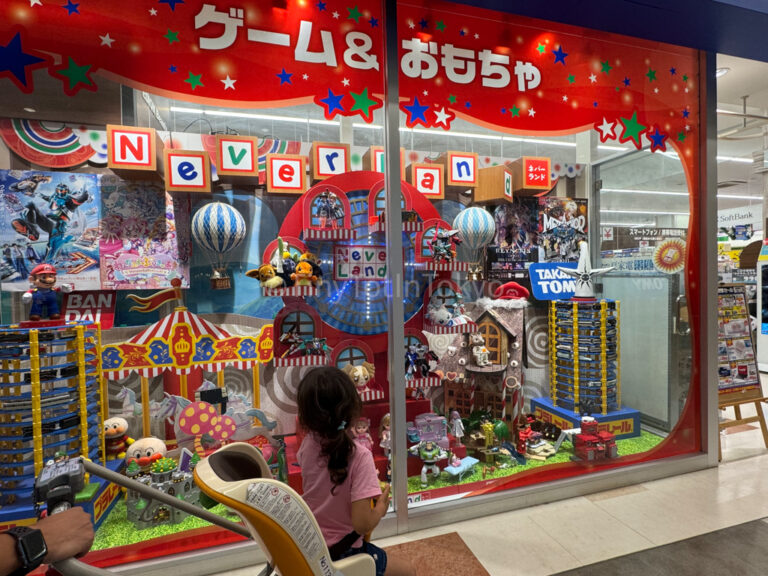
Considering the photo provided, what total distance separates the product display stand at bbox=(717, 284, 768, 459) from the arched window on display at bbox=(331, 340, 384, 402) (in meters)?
2.84

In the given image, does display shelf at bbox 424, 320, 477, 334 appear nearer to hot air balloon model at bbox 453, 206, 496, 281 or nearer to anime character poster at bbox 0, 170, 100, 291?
hot air balloon model at bbox 453, 206, 496, 281

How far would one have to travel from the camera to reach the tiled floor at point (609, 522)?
2.15 metres

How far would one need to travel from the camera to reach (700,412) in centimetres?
316

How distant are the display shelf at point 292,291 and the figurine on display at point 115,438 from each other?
1.09m

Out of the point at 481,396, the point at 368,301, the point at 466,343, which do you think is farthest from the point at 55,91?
the point at 481,396

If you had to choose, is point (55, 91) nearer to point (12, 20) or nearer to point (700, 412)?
point (12, 20)

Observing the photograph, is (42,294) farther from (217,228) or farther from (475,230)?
(475,230)

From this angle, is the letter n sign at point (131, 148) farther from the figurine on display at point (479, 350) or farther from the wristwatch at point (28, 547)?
the figurine on display at point (479, 350)

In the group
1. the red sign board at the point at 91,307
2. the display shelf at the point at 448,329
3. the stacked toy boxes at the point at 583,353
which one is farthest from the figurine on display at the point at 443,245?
the red sign board at the point at 91,307

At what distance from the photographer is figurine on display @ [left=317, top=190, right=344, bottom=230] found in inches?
100.0

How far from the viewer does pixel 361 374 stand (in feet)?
8.29

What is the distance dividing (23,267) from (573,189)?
3420 mm

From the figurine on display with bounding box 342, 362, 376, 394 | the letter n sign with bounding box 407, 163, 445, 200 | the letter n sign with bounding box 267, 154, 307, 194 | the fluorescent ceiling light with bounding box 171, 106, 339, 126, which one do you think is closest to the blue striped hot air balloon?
the letter n sign with bounding box 267, 154, 307, 194

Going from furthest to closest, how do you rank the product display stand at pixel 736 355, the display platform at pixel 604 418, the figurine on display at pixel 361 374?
the product display stand at pixel 736 355, the display platform at pixel 604 418, the figurine on display at pixel 361 374
